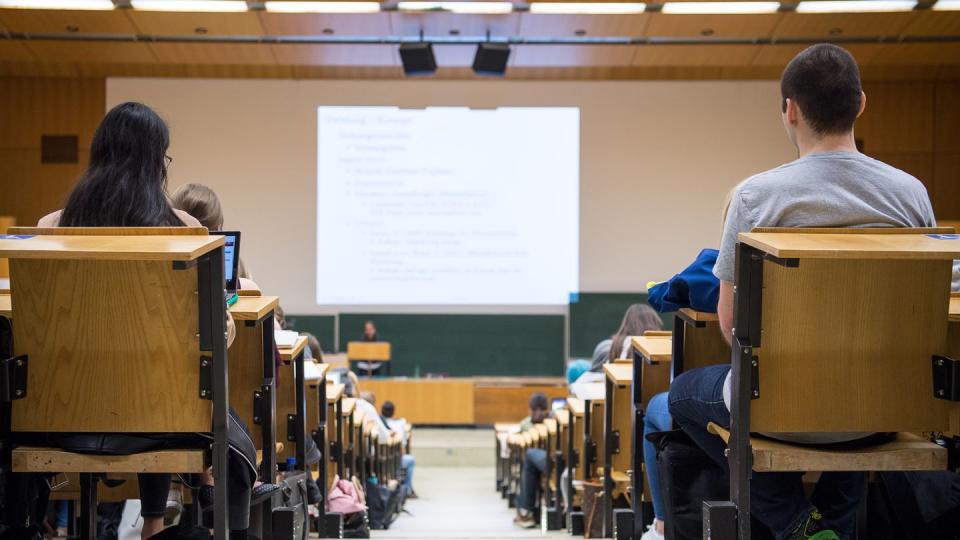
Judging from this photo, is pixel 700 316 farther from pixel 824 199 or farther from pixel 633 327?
pixel 633 327

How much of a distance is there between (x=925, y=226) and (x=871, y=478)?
75 centimetres

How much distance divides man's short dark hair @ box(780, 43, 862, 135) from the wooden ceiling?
8.16 metres

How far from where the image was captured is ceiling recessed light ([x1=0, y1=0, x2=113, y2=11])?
9.84 m

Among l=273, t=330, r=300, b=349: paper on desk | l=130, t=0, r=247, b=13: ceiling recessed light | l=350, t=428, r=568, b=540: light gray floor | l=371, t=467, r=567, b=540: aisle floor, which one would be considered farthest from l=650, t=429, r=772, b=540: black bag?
l=130, t=0, r=247, b=13: ceiling recessed light

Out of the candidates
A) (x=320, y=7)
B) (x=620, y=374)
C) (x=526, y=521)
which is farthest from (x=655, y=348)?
(x=320, y=7)

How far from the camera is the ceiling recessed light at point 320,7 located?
32.9ft

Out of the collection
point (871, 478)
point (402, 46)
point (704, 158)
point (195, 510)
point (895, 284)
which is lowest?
point (195, 510)

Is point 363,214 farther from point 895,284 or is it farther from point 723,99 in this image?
point 895,284

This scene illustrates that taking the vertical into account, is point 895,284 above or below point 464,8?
below

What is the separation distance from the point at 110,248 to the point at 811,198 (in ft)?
4.99

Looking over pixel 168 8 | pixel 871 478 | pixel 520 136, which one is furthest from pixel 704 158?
pixel 871 478

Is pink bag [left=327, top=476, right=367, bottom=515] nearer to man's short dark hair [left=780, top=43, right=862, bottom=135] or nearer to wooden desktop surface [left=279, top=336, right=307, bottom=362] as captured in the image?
wooden desktop surface [left=279, top=336, right=307, bottom=362]

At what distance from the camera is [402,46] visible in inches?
409

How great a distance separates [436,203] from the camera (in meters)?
12.2
